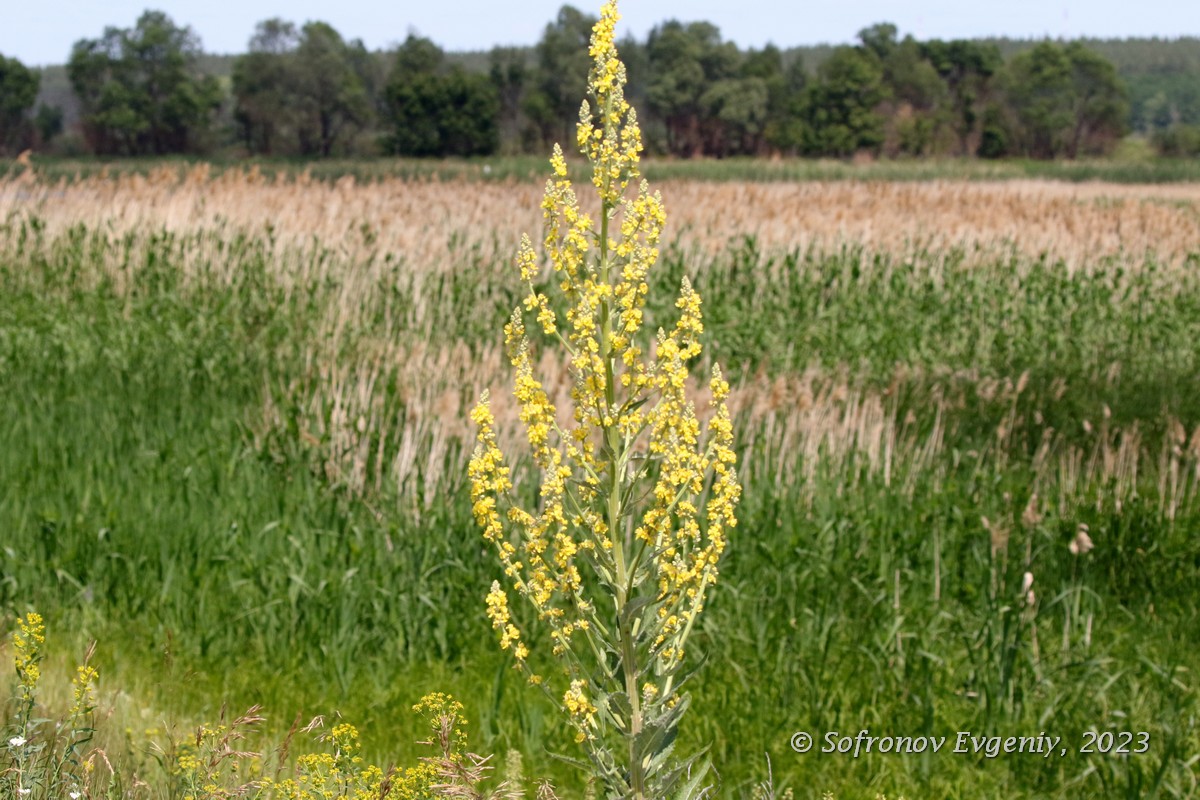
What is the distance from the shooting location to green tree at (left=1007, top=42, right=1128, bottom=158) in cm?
11281

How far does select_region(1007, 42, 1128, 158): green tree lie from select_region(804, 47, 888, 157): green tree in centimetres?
1497

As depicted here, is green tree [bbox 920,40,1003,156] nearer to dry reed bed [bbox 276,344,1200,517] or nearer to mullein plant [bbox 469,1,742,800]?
dry reed bed [bbox 276,344,1200,517]

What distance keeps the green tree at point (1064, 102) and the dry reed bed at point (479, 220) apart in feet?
339

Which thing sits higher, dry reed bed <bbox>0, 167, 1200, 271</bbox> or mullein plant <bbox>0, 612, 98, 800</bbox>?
dry reed bed <bbox>0, 167, 1200, 271</bbox>

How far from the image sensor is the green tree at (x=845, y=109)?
108 m

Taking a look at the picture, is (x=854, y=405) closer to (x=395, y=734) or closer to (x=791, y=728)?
(x=791, y=728)

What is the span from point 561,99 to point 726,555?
342ft

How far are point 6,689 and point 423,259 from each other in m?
8.68

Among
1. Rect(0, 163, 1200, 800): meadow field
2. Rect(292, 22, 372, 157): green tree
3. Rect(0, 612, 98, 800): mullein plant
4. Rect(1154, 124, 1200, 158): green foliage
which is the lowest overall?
Rect(0, 163, 1200, 800): meadow field

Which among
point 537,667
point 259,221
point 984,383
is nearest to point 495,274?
point 259,221

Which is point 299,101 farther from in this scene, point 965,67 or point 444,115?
point 965,67

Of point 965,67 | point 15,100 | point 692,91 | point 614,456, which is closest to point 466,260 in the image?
point 614,456

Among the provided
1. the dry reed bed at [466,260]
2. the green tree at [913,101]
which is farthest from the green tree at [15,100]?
the dry reed bed at [466,260]

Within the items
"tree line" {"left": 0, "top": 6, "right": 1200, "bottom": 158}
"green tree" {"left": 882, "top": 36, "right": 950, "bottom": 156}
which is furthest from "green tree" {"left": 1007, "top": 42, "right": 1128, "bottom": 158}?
"green tree" {"left": 882, "top": 36, "right": 950, "bottom": 156}
